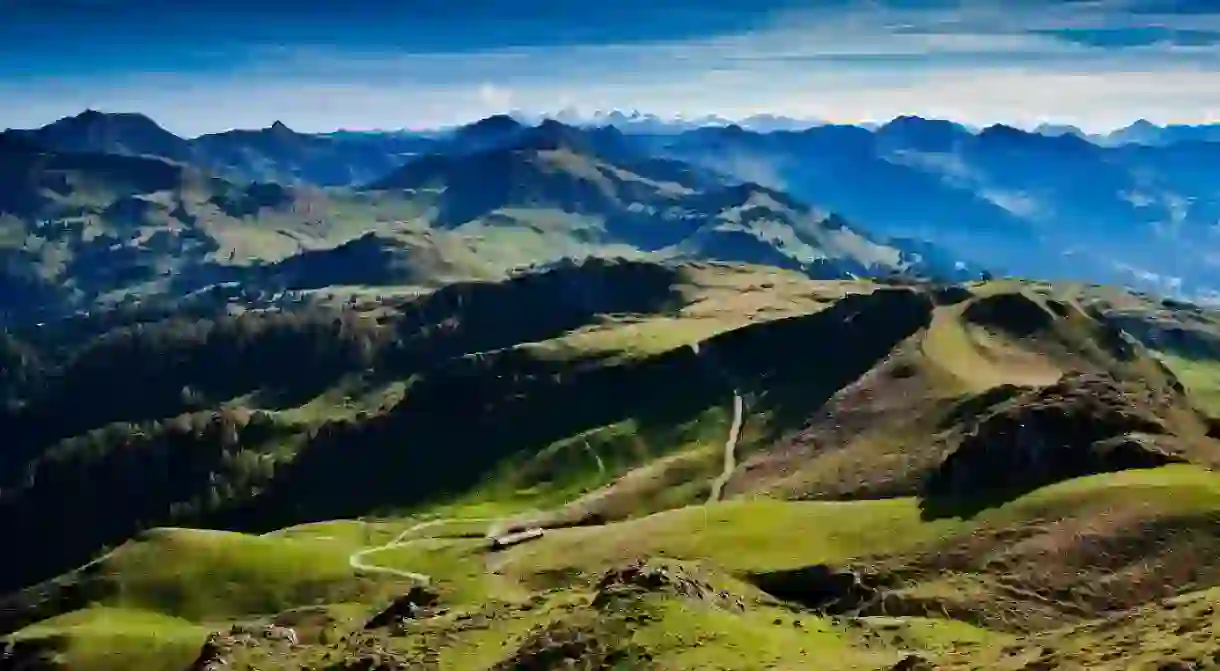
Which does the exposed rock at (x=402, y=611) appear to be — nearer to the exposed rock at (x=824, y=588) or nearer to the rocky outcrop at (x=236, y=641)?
the rocky outcrop at (x=236, y=641)

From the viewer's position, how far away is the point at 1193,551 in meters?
136

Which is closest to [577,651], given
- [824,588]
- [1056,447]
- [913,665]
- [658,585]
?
[658,585]

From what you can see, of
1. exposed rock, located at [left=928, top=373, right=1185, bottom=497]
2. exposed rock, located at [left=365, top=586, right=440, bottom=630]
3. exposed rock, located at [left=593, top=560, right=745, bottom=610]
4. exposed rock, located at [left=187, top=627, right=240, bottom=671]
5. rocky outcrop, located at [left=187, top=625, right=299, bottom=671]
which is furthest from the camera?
exposed rock, located at [left=928, top=373, right=1185, bottom=497]

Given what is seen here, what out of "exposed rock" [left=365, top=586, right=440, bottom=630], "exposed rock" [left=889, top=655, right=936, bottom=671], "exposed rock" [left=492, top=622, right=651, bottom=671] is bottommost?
"exposed rock" [left=365, top=586, right=440, bottom=630]

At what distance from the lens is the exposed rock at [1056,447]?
178750mm

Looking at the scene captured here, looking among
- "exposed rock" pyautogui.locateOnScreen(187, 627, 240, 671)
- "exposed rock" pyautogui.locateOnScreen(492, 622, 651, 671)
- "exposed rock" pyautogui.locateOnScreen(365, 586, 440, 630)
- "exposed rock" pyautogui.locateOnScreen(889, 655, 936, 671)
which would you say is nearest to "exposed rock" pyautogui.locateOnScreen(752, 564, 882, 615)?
"exposed rock" pyautogui.locateOnScreen(492, 622, 651, 671)

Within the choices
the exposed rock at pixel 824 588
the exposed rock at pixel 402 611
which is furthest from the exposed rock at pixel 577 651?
the exposed rock at pixel 402 611

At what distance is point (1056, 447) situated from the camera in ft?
608

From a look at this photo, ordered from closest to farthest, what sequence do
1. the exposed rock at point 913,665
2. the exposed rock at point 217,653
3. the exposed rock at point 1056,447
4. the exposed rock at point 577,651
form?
the exposed rock at point 913,665, the exposed rock at point 577,651, the exposed rock at point 217,653, the exposed rock at point 1056,447

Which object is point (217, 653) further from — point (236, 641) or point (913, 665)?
point (913, 665)

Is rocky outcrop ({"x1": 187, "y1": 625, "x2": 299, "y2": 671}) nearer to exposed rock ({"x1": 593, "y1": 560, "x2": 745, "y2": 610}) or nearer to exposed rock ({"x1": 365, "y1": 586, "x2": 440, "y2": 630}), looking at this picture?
exposed rock ({"x1": 365, "y1": 586, "x2": 440, "y2": 630})

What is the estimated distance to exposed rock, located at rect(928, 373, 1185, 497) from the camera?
17875cm

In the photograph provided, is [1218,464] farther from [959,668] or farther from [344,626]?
[344,626]

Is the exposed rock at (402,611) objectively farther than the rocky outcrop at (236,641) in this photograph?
Yes
